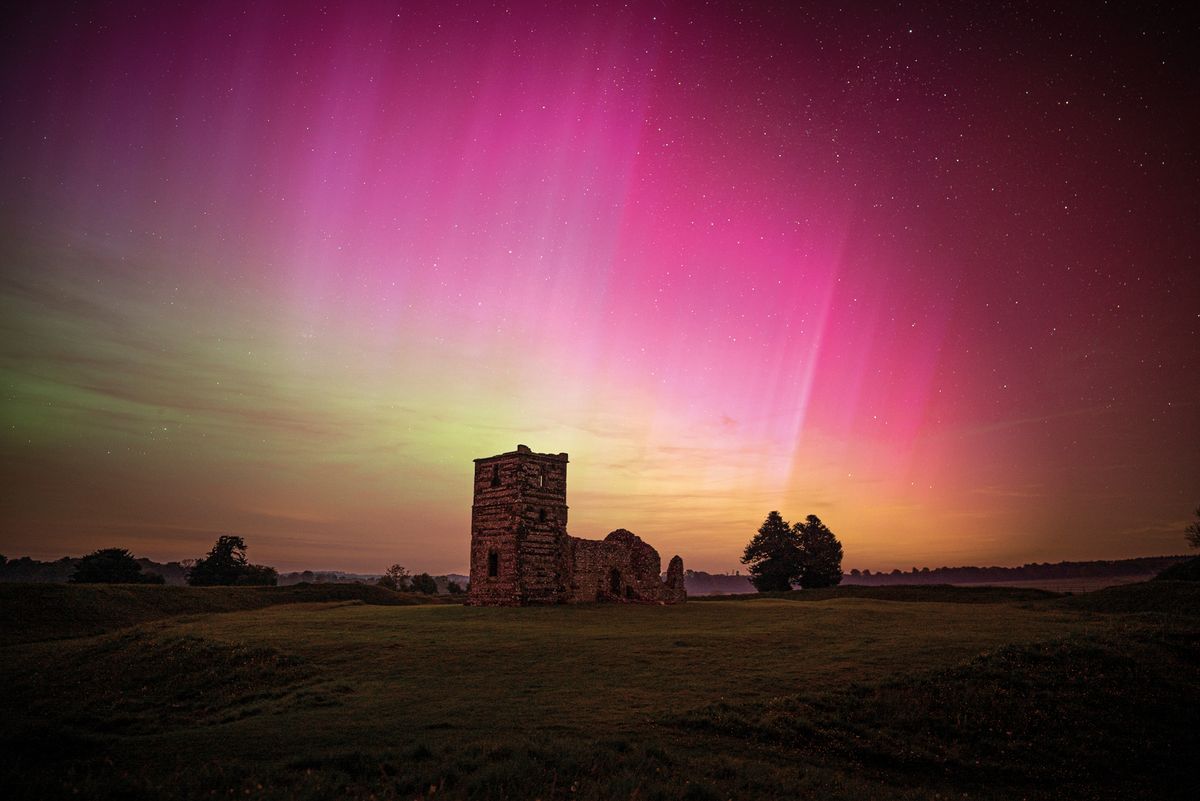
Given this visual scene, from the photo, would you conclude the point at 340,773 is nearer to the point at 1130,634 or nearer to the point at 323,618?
the point at 323,618

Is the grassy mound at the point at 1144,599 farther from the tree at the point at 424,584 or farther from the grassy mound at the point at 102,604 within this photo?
the tree at the point at 424,584

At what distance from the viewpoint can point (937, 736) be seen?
16.3m

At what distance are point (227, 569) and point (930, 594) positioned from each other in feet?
236

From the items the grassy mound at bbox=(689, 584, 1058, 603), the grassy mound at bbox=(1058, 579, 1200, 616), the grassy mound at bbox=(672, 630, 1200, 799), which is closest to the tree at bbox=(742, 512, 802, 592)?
the grassy mound at bbox=(689, 584, 1058, 603)

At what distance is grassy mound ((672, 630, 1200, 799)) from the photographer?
48.2ft

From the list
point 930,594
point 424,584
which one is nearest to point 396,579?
point 424,584

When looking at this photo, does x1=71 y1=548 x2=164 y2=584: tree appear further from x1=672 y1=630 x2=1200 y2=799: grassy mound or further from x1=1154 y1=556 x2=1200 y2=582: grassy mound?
x1=1154 y1=556 x2=1200 y2=582: grassy mound

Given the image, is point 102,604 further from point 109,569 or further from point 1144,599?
point 1144,599

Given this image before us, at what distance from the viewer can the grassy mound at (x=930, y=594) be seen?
161ft

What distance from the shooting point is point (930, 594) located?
51.8 meters

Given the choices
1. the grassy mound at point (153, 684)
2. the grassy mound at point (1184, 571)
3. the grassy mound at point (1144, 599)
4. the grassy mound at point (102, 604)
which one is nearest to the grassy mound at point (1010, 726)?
the grassy mound at point (153, 684)

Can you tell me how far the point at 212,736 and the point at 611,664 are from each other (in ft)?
37.5

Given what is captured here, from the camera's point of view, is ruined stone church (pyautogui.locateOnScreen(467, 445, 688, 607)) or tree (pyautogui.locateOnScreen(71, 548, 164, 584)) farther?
tree (pyautogui.locateOnScreen(71, 548, 164, 584))

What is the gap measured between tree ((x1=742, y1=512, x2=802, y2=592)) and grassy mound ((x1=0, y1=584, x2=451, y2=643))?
39.3 metres
